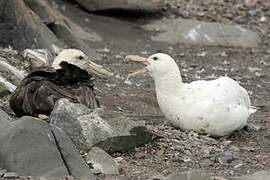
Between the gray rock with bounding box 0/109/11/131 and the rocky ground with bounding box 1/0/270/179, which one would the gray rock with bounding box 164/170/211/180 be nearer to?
the rocky ground with bounding box 1/0/270/179

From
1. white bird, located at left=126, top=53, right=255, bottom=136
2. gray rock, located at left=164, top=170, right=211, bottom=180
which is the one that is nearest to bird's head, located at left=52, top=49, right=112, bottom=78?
white bird, located at left=126, top=53, right=255, bottom=136

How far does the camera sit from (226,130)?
684cm

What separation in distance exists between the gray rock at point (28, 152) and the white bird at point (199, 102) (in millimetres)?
2202

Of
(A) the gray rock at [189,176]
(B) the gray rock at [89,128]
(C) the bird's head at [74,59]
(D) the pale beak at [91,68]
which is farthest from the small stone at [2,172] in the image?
(D) the pale beak at [91,68]

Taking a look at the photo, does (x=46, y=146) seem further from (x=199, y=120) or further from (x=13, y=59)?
(x=13, y=59)

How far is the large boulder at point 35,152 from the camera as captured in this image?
4746 millimetres

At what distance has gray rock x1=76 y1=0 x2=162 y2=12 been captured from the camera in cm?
1512

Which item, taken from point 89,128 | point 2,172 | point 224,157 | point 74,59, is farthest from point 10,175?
point 74,59

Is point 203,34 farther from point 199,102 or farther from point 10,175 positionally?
point 10,175

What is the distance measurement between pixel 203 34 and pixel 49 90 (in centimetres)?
832

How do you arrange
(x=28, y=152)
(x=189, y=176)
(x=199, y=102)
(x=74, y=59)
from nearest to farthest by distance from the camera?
(x=189, y=176)
(x=28, y=152)
(x=199, y=102)
(x=74, y=59)

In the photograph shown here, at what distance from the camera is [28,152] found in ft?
15.6

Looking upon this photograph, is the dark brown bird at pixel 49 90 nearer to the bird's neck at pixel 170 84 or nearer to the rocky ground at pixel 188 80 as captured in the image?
the rocky ground at pixel 188 80

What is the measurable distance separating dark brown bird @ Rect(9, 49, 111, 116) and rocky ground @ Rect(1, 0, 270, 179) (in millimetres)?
386
